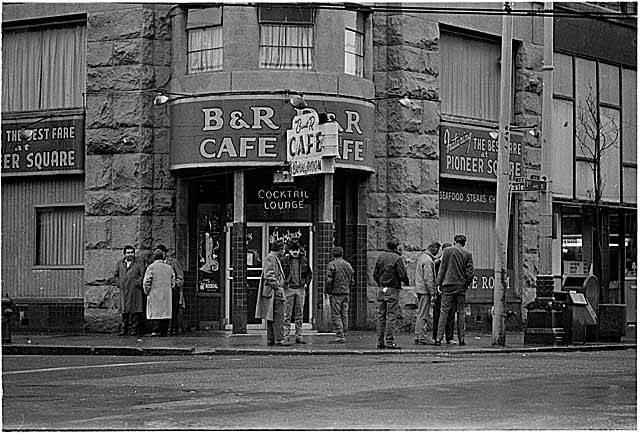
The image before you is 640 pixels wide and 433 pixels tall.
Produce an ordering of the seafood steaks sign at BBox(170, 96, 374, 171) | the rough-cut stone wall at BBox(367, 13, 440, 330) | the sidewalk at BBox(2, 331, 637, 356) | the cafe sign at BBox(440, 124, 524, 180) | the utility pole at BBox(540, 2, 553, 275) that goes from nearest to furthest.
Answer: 1. the sidewalk at BBox(2, 331, 637, 356)
2. the utility pole at BBox(540, 2, 553, 275)
3. the seafood steaks sign at BBox(170, 96, 374, 171)
4. the rough-cut stone wall at BBox(367, 13, 440, 330)
5. the cafe sign at BBox(440, 124, 524, 180)

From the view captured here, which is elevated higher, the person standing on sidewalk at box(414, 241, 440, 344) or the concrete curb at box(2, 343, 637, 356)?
the person standing on sidewalk at box(414, 241, 440, 344)

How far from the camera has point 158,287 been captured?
2403 cm

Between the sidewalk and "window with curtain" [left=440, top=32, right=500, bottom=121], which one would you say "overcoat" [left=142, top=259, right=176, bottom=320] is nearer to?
the sidewalk

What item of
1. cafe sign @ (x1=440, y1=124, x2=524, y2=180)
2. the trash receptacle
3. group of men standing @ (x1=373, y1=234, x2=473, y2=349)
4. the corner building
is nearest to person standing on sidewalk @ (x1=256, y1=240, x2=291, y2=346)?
group of men standing @ (x1=373, y1=234, x2=473, y2=349)

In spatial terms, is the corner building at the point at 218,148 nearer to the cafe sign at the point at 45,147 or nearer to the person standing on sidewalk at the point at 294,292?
the cafe sign at the point at 45,147

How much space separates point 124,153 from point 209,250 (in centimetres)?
275

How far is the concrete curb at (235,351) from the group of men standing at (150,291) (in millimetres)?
2950

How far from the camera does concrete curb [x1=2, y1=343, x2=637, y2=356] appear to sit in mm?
19938

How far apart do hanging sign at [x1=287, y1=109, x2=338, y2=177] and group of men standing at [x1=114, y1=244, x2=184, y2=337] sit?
3.17 m

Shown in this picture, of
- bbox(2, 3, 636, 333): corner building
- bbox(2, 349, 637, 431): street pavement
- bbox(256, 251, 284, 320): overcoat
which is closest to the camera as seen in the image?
bbox(2, 349, 637, 431): street pavement

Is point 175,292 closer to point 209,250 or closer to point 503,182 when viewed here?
point 209,250

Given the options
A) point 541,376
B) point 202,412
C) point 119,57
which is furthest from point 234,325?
point 202,412

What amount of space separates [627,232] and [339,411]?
2493 cm

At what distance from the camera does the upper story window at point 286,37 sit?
25031 millimetres
